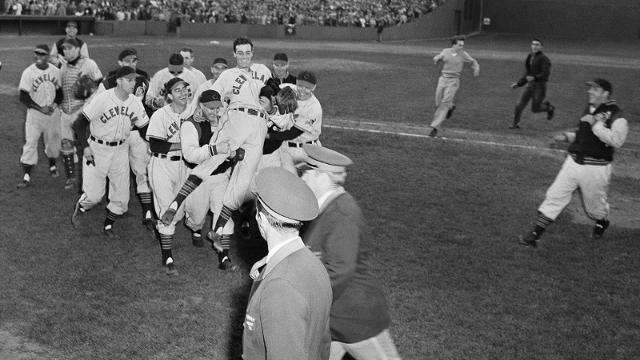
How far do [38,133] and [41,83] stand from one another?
897 millimetres

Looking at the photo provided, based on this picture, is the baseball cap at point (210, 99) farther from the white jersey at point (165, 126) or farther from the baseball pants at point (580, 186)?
the baseball pants at point (580, 186)

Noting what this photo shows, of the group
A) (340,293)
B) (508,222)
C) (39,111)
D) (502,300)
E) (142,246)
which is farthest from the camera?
(39,111)

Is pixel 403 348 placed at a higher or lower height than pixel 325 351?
lower

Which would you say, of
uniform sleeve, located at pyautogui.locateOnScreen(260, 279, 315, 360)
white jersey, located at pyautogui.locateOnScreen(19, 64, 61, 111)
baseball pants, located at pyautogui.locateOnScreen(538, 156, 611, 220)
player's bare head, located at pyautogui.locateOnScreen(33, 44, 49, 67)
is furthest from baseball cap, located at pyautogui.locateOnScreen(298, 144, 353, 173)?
player's bare head, located at pyautogui.locateOnScreen(33, 44, 49, 67)

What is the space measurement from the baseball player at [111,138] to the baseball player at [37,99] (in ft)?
8.77

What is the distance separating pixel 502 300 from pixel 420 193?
4654 mm

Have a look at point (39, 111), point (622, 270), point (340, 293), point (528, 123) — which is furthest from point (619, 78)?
point (340, 293)

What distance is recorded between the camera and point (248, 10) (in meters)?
51.7

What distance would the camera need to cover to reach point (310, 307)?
3.35 metres

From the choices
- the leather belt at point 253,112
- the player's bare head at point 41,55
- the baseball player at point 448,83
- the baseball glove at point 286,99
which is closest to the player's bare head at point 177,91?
the leather belt at point 253,112

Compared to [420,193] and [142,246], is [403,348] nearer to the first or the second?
[142,246]

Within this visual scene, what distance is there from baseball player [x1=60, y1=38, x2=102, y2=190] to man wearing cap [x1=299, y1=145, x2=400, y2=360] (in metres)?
7.91

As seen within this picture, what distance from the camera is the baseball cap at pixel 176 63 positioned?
11688mm

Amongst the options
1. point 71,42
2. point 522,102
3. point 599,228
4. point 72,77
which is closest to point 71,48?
point 71,42
